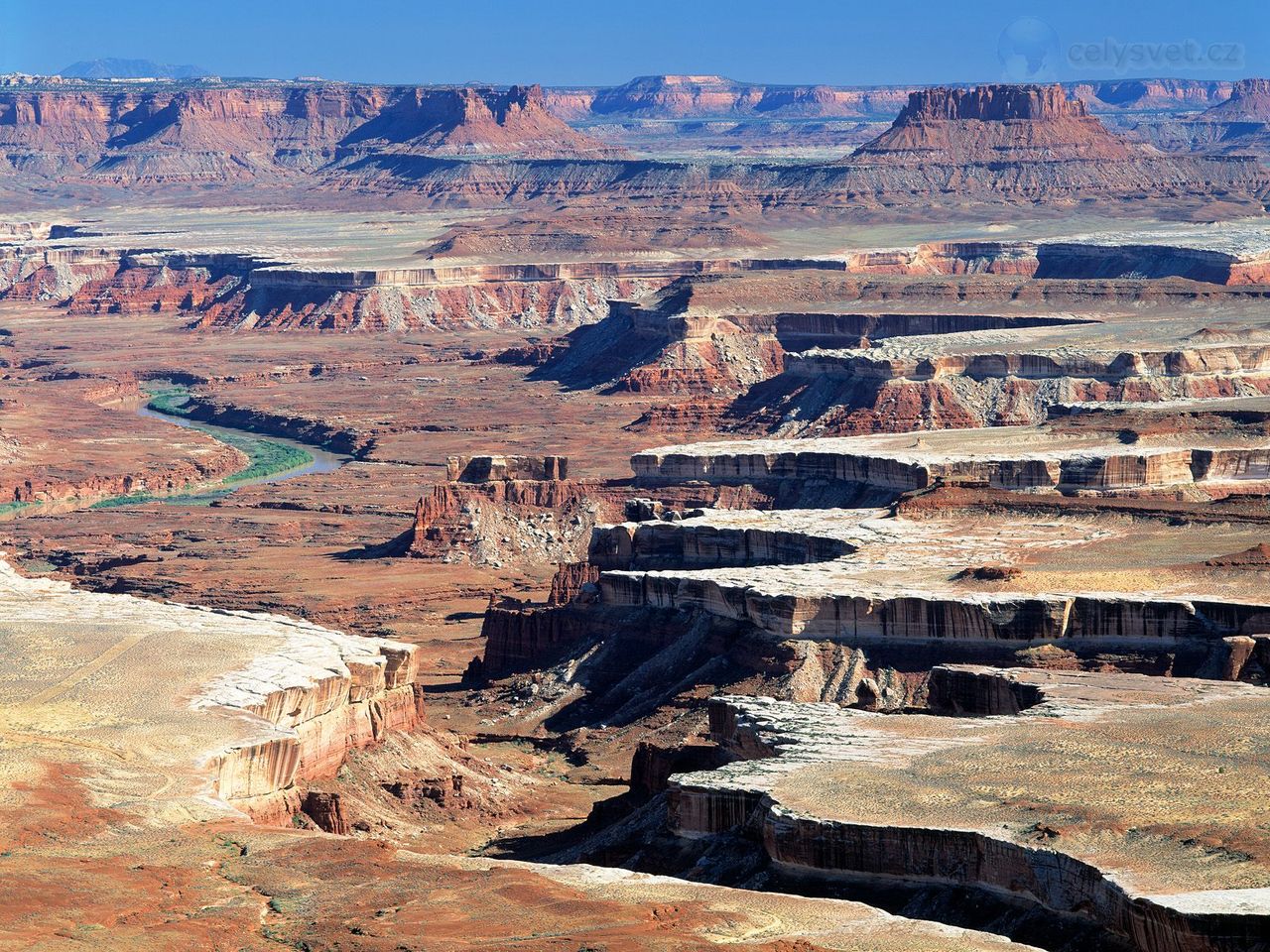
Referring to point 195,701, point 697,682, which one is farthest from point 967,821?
point 697,682

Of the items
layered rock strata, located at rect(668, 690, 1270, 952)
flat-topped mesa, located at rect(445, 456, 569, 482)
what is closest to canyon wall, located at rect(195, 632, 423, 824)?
layered rock strata, located at rect(668, 690, 1270, 952)

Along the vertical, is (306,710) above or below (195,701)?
below

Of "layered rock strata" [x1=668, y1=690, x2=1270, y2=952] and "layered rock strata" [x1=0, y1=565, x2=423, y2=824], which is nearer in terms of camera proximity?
"layered rock strata" [x1=668, y1=690, x2=1270, y2=952]

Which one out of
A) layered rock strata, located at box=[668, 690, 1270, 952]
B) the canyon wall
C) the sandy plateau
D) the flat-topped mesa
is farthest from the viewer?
the flat-topped mesa

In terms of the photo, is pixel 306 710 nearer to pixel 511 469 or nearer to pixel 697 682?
pixel 697 682

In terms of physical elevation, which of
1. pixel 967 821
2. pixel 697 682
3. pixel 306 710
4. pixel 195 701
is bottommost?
pixel 967 821

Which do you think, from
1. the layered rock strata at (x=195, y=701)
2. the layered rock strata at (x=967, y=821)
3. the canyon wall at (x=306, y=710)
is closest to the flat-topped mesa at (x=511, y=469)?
the layered rock strata at (x=195, y=701)

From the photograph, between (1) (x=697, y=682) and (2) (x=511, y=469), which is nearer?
(1) (x=697, y=682)

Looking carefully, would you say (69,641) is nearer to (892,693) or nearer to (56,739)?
(56,739)

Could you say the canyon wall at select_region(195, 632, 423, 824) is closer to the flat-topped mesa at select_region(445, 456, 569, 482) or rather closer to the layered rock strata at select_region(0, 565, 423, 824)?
the layered rock strata at select_region(0, 565, 423, 824)

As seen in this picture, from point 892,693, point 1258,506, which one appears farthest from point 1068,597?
point 1258,506

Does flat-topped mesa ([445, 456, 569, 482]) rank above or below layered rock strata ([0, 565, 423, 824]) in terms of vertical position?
above
